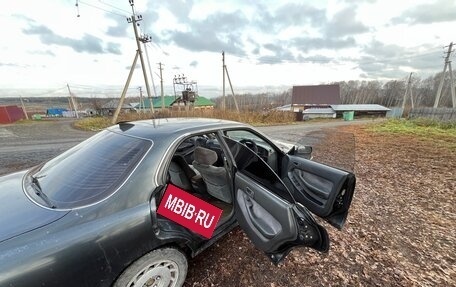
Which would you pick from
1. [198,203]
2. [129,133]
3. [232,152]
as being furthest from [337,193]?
[129,133]

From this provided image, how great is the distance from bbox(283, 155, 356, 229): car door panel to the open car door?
1.84ft

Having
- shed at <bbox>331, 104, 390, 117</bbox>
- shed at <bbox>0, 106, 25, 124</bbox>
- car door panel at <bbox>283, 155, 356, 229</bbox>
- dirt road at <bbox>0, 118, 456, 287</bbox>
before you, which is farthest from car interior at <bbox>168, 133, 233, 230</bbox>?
shed at <bbox>331, 104, 390, 117</bbox>

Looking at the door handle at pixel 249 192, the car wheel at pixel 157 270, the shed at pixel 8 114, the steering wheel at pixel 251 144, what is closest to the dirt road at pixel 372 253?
the car wheel at pixel 157 270

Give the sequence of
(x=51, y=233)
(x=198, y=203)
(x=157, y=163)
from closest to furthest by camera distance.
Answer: (x=51, y=233) → (x=157, y=163) → (x=198, y=203)

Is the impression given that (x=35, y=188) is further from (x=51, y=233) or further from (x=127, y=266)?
(x=127, y=266)

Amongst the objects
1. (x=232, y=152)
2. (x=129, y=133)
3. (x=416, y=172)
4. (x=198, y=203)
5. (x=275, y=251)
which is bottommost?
(x=416, y=172)

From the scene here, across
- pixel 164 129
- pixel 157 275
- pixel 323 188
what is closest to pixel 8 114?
pixel 164 129

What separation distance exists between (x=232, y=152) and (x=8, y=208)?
1.75 m

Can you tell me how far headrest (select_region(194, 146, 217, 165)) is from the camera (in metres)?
2.37

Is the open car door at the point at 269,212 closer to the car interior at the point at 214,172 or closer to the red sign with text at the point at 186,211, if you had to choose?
the car interior at the point at 214,172

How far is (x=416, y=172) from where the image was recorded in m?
5.39

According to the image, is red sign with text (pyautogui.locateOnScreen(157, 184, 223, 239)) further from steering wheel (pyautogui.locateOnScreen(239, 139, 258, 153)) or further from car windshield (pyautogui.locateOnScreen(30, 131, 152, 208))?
steering wheel (pyautogui.locateOnScreen(239, 139, 258, 153))

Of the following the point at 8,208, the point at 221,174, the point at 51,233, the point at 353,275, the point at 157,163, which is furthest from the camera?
the point at 221,174

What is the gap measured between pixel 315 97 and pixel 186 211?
50572 mm
